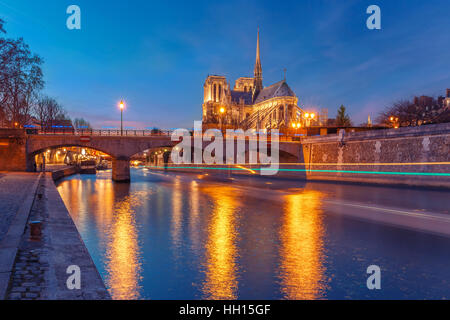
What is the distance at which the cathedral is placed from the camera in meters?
106

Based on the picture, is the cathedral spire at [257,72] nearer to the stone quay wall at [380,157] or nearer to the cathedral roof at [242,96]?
the cathedral roof at [242,96]

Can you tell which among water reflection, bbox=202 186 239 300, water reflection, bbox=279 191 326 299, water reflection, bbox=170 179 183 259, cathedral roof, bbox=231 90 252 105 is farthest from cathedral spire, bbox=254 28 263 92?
water reflection, bbox=202 186 239 300

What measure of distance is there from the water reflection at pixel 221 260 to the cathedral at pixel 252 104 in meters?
81.5

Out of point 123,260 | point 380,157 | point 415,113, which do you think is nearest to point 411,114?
point 415,113

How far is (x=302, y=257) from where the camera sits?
912 cm

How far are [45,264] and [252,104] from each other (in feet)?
446

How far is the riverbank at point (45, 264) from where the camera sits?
534 centimetres

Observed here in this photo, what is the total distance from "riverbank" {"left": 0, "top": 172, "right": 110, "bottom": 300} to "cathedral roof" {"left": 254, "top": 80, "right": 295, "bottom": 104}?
10736 centimetres

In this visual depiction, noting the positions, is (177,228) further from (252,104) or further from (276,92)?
(252,104)
